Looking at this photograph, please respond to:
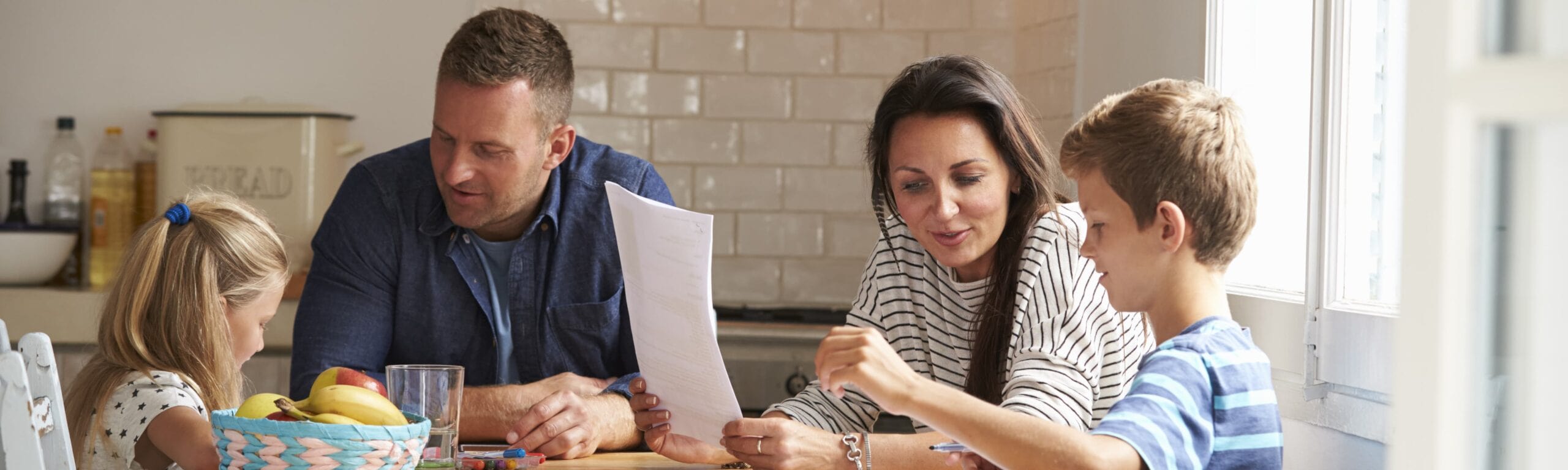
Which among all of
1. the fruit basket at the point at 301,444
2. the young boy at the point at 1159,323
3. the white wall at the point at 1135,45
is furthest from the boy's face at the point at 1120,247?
the white wall at the point at 1135,45

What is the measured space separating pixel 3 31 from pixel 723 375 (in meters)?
3.00

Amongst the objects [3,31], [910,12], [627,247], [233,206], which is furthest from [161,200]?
[627,247]

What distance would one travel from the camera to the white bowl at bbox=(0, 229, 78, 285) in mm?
3184

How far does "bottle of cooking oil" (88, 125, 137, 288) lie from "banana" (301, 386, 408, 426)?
247cm

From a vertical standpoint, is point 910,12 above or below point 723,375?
above

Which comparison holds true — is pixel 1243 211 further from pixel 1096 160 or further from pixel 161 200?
pixel 161 200

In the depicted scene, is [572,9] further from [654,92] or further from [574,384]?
[574,384]

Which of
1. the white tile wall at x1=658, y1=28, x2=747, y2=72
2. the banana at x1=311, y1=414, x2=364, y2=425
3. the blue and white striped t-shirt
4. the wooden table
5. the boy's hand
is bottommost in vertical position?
the wooden table

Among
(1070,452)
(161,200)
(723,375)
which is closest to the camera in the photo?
(1070,452)

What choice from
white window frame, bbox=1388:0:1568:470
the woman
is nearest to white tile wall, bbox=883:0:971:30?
the woman

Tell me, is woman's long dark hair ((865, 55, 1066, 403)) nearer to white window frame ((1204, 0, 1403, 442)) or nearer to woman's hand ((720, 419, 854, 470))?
woman's hand ((720, 419, 854, 470))

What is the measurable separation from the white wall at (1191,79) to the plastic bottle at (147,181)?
2496 millimetres

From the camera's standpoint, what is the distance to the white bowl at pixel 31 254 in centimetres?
318

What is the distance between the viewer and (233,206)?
69.9 inches
